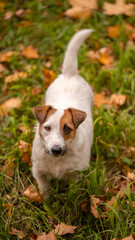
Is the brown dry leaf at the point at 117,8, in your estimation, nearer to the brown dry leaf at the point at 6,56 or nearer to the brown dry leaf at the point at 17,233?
the brown dry leaf at the point at 6,56

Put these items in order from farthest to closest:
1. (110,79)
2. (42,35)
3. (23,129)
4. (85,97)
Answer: (42,35) < (110,79) < (23,129) < (85,97)

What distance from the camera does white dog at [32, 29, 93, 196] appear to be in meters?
2.90

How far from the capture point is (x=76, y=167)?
10.9ft

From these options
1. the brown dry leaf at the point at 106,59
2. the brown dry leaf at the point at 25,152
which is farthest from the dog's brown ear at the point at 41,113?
the brown dry leaf at the point at 106,59

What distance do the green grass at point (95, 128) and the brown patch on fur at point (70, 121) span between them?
0.67 meters

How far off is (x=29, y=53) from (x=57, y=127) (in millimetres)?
3392

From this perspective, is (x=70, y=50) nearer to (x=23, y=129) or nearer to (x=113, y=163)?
(x=23, y=129)

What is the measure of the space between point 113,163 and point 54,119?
1.51 m

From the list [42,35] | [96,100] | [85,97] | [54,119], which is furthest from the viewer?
[42,35]

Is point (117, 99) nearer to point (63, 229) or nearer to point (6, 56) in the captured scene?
point (63, 229)

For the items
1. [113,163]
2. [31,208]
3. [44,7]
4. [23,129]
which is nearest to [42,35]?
[44,7]

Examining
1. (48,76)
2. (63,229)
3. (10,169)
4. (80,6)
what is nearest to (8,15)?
(80,6)

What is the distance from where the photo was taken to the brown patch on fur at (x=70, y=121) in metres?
2.90

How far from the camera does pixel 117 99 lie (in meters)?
4.70
